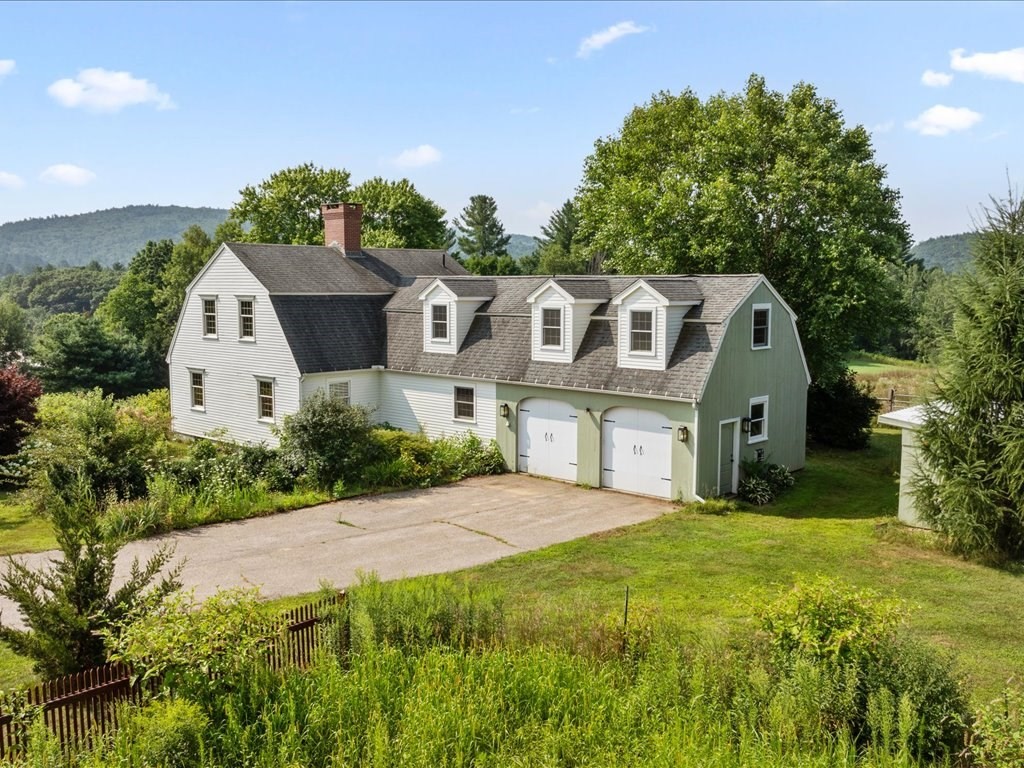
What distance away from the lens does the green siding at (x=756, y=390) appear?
802 inches

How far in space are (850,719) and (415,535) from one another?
34.9 ft

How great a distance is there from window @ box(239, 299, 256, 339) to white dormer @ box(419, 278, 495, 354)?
5.55 m

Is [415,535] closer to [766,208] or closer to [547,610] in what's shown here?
[547,610]

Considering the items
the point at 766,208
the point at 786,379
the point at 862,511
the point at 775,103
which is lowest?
the point at 862,511

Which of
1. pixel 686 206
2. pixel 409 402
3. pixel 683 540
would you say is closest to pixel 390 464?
pixel 409 402

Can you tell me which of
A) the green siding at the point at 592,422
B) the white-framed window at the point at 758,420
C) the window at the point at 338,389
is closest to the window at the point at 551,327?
the green siding at the point at 592,422

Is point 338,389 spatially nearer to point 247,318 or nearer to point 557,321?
point 247,318

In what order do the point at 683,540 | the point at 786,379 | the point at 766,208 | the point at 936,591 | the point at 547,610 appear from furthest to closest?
the point at 766,208 → the point at 786,379 → the point at 683,540 → the point at 936,591 → the point at 547,610

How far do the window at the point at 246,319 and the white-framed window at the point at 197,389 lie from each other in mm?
3481

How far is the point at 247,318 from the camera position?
26969mm

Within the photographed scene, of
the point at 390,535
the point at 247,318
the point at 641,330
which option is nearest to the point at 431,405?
the point at 247,318

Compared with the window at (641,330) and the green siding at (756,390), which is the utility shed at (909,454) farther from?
the window at (641,330)

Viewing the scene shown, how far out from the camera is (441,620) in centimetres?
997

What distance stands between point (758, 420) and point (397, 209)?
33.6m
